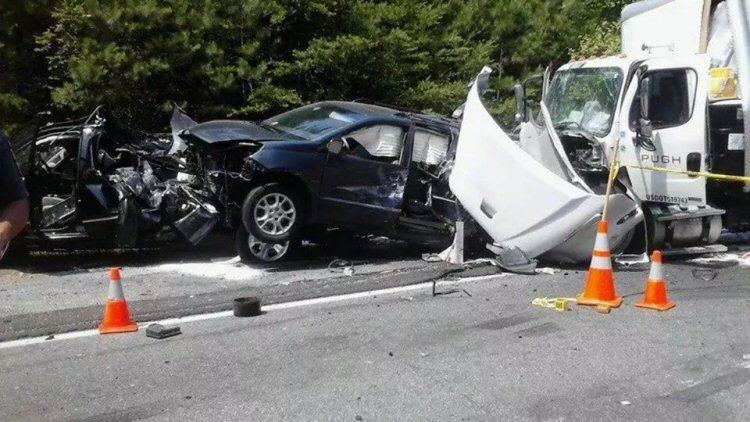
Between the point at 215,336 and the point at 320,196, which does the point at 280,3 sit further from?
the point at 215,336

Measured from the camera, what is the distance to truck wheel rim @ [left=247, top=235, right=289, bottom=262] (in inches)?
353

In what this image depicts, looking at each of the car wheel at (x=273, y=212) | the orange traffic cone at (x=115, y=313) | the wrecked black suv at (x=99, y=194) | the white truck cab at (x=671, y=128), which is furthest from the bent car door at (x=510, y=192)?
the orange traffic cone at (x=115, y=313)

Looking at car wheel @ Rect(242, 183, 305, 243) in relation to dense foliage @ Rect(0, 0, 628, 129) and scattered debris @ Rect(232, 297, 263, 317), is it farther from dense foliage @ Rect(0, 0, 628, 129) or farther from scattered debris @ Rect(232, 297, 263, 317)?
dense foliage @ Rect(0, 0, 628, 129)

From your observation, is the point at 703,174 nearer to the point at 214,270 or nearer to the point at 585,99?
the point at 585,99

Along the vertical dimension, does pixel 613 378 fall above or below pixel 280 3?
below

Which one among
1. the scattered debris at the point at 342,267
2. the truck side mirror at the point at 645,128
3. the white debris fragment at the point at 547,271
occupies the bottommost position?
the white debris fragment at the point at 547,271

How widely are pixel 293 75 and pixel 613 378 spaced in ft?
30.1

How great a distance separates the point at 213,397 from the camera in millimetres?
5000

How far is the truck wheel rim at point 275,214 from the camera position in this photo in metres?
8.78

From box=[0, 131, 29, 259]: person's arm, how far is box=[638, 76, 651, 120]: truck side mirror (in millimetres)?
7395

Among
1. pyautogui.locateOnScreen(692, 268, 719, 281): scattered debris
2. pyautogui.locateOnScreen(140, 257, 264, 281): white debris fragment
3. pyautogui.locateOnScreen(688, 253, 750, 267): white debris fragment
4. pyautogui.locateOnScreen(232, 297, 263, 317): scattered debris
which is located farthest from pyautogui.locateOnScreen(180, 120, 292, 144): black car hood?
pyautogui.locateOnScreen(688, 253, 750, 267): white debris fragment

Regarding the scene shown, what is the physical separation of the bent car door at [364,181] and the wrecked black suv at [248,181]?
1cm

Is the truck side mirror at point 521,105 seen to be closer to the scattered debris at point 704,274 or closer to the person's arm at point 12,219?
the scattered debris at point 704,274

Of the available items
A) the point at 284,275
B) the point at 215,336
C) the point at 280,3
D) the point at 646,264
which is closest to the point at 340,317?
the point at 215,336
